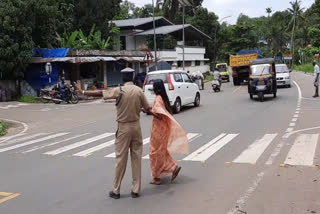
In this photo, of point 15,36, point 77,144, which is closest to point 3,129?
point 77,144

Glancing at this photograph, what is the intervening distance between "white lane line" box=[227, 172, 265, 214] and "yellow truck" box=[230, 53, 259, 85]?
101ft

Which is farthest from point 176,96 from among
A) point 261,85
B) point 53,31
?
point 53,31

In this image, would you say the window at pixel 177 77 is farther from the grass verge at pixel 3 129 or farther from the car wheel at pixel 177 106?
the grass verge at pixel 3 129

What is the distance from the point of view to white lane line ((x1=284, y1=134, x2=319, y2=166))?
299 inches

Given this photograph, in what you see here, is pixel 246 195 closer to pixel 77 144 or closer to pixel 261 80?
pixel 77 144

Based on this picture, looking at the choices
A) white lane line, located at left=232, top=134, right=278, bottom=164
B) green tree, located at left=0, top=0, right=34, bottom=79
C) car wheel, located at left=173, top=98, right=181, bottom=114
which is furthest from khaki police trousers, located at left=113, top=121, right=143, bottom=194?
green tree, located at left=0, top=0, right=34, bottom=79

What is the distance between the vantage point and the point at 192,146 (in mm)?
9703

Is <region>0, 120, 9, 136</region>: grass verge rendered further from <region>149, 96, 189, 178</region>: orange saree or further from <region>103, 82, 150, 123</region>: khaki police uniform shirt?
<region>103, 82, 150, 123</region>: khaki police uniform shirt

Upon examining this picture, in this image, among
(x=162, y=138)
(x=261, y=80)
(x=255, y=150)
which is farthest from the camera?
(x=261, y=80)

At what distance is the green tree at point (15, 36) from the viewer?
25922 mm

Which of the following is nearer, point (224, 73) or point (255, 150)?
point (255, 150)

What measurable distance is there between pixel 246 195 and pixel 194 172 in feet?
5.17

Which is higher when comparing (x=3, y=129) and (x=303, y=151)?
(x=303, y=151)

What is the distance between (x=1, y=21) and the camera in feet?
85.5
